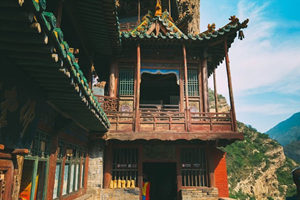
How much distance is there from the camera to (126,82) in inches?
418

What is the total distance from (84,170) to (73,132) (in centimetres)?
238

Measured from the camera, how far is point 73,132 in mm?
6914

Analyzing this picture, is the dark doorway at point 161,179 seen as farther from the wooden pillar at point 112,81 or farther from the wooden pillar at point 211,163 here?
the wooden pillar at point 112,81

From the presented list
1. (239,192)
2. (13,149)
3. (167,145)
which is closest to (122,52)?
(167,145)

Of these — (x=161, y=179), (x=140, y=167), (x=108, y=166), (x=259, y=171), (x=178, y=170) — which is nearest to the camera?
(x=108, y=166)

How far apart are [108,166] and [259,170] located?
99.9 ft

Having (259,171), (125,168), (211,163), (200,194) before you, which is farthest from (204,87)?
(259,171)

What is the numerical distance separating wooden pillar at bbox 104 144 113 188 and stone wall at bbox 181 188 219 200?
9.83 feet

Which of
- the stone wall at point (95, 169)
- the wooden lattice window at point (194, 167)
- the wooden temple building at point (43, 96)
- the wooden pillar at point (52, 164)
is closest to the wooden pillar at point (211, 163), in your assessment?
the wooden lattice window at point (194, 167)

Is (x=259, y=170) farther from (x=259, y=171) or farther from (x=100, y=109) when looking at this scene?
(x=100, y=109)

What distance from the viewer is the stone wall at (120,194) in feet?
30.1

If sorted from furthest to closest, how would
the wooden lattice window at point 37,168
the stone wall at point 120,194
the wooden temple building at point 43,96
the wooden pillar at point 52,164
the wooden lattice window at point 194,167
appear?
the wooden lattice window at point 194,167 < the stone wall at point 120,194 < the wooden pillar at point 52,164 < the wooden lattice window at point 37,168 < the wooden temple building at point 43,96

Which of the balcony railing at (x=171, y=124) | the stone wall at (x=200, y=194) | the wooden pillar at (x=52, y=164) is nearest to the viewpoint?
the wooden pillar at (x=52, y=164)

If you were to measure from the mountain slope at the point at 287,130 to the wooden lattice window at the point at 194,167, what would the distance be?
82.6m
